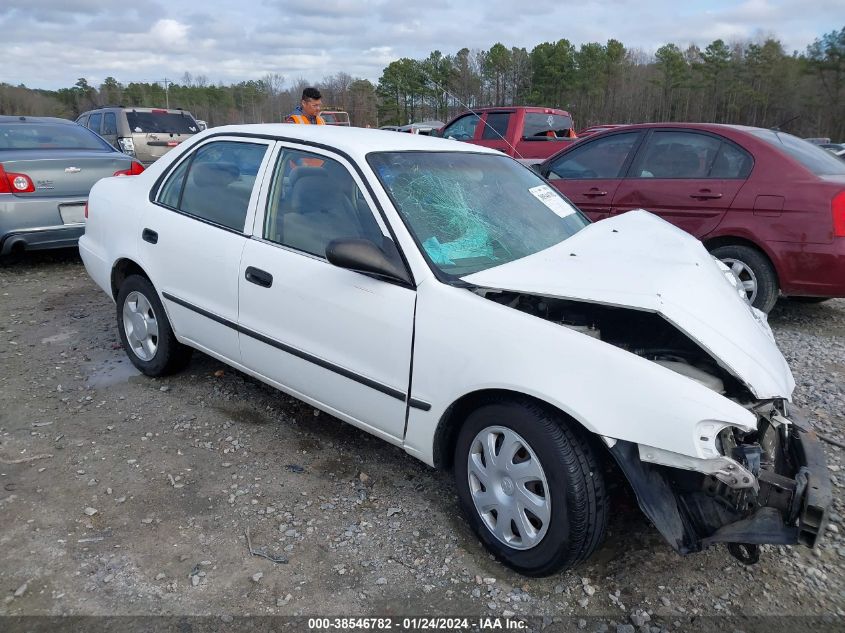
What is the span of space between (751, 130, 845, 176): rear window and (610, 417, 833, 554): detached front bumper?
12.4 feet

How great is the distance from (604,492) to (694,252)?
1481 millimetres

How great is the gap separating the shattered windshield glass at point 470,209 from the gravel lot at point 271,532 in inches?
45.1

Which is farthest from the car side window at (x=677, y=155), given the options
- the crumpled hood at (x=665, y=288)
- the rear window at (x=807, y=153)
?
the crumpled hood at (x=665, y=288)

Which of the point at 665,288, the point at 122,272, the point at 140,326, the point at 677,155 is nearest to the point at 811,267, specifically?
the point at 677,155

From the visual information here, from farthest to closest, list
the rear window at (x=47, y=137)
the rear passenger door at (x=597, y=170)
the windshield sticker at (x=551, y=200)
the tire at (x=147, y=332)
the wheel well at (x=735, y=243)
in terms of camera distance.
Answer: the rear window at (x=47, y=137) → the rear passenger door at (x=597, y=170) → the wheel well at (x=735, y=243) → the tire at (x=147, y=332) → the windshield sticker at (x=551, y=200)

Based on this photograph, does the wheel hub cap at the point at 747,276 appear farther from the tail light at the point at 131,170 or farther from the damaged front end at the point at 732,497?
the tail light at the point at 131,170

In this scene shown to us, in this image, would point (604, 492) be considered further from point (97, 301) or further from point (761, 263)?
point (97, 301)

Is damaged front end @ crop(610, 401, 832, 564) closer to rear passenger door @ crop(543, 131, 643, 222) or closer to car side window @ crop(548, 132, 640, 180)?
rear passenger door @ crop(543, 131, 643, 222)

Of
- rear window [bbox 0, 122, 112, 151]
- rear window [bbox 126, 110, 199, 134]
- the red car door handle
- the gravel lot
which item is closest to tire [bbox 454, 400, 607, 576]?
the gravel lot

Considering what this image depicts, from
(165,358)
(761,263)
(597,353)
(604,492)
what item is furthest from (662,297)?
(761,263)

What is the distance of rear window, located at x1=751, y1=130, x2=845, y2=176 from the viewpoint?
506 cm

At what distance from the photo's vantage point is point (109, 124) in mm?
12203

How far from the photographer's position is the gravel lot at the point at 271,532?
2287 mm

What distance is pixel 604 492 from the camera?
7.27 feet
